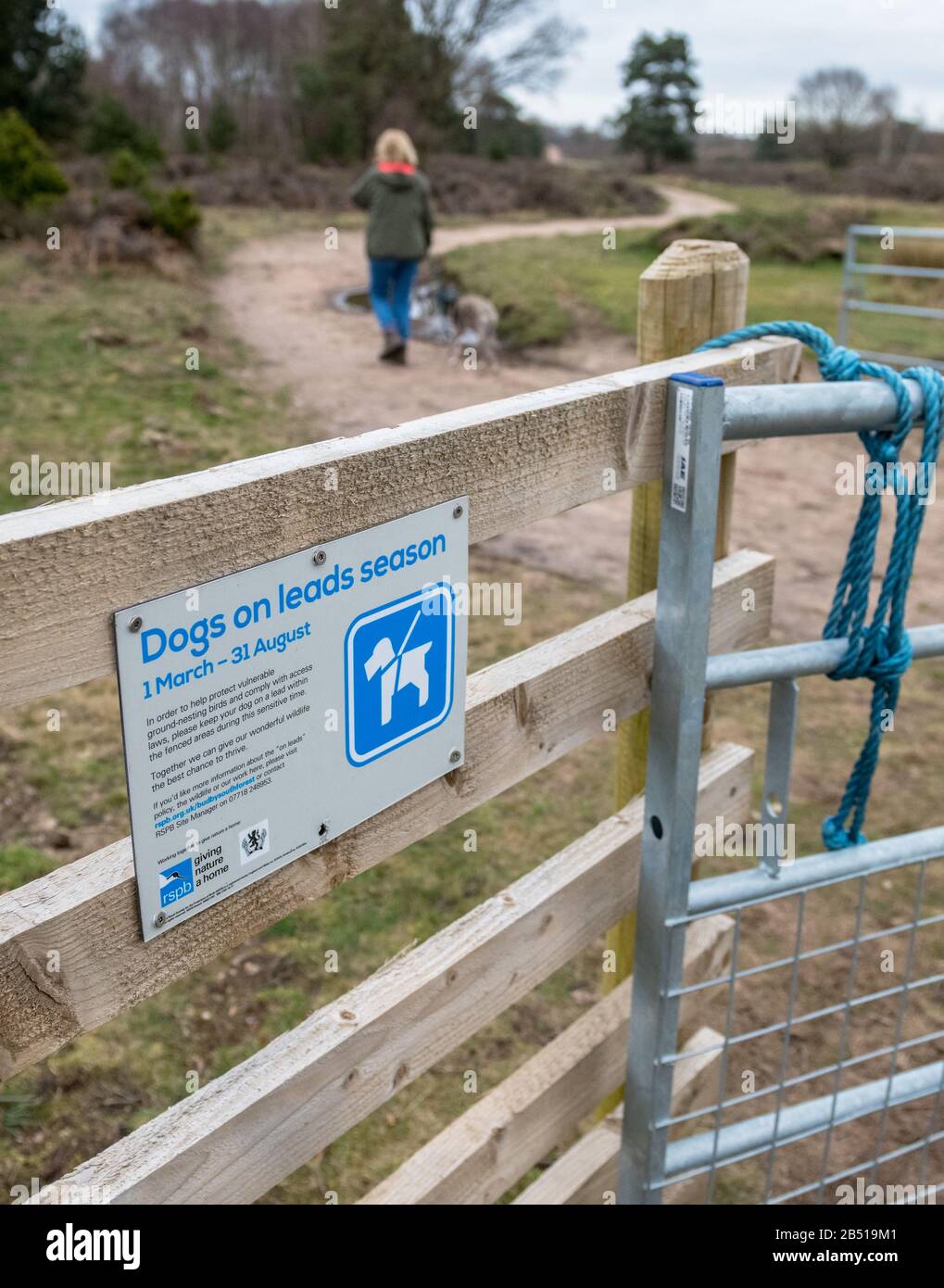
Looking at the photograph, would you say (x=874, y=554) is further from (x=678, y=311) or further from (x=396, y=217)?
(x=396, y=217)

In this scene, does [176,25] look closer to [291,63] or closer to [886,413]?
[291,63]

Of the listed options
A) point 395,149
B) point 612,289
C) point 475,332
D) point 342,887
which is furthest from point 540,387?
point 342,887

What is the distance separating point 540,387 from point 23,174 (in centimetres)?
932

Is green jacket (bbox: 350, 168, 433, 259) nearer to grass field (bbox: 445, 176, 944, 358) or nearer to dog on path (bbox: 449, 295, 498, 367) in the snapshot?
dog on path (bbox: 449, 295, 498, 367)

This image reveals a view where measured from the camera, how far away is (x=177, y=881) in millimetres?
1287

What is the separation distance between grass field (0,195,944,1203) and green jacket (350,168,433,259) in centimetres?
288

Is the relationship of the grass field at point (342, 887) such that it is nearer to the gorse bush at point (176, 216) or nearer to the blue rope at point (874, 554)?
the blue rope at point (874, 554)

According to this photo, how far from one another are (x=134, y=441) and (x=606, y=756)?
3.95 m

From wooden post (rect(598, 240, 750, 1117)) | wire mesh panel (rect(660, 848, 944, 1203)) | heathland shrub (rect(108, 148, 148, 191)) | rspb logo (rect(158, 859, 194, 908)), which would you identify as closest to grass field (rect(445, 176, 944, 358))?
heathland shrub (rect(108, 148, 148, 191))

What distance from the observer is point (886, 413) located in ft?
5.68

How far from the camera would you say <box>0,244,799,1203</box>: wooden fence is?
1.15 m

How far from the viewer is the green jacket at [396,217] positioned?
9727 mm

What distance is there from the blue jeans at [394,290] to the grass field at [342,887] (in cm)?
285
